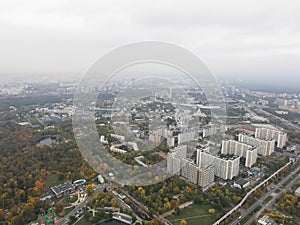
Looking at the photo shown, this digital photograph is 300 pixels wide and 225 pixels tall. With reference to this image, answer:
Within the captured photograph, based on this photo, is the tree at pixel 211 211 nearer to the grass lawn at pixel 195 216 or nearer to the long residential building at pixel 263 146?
the grass lawn at pixel 195 216

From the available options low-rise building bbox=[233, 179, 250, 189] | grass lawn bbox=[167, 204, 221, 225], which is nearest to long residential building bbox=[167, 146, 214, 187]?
low-rise building bbox=[233, 179, 250, 189]

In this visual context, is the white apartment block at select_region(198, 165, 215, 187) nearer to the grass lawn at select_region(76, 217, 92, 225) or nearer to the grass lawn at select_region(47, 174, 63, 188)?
the grass lawn at select_region(76, 217, 92, 225)

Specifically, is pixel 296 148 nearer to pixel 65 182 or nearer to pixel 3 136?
pixel 65 182

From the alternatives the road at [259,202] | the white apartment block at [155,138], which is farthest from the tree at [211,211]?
the white apartment block at [155,138]

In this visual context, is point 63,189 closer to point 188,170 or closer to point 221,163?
point 188,170

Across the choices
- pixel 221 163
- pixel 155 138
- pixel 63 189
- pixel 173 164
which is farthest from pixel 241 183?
pixel 63 189

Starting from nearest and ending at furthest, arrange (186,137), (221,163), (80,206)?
1. (80,206)
2. (221,163)
3. (186,137)
